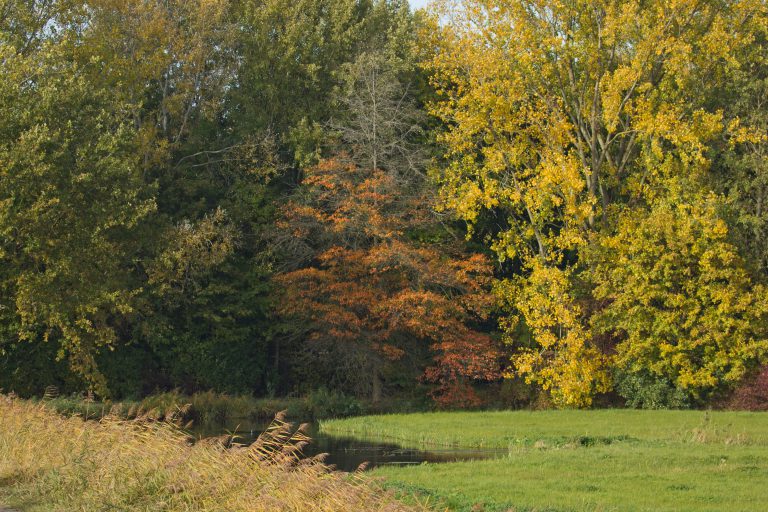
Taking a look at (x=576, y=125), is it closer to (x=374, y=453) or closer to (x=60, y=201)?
(x=374, y=453)

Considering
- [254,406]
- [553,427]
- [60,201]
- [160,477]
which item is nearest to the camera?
[160,477]

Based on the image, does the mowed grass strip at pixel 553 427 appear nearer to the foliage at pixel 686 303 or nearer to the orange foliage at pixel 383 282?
the foliage at pixel 686 303

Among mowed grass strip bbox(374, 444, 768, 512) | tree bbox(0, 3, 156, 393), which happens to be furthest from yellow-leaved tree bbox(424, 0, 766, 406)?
mowed grass strip bbox(374, 444, 768, 512)

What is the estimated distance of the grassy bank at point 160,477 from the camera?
31.9 feet

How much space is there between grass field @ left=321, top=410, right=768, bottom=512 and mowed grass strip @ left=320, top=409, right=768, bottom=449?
0.03 m

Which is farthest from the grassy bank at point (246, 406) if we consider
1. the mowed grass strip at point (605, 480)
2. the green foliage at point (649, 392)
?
the mowed grass strip at point (605, 480)

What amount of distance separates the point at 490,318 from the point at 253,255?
944 centimetres

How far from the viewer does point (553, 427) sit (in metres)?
25.0

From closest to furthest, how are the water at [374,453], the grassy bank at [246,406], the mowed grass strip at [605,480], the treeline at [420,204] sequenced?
1. the mowed grass strip at [605,480]
2. the water at [374,453]
3. the grassy bank at [246,406]
4. the treeline at [420,204]

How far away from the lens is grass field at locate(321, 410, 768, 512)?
1332 cm

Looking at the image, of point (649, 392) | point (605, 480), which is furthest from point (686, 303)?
point (605, 480)

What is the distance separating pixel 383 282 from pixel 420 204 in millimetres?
3126

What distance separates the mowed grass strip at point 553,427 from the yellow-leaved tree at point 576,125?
3495 mm

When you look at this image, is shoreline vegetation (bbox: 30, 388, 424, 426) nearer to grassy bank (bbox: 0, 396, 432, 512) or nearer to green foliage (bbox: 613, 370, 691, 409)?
green foliage (bbox: 613, 370, 691, 409)
